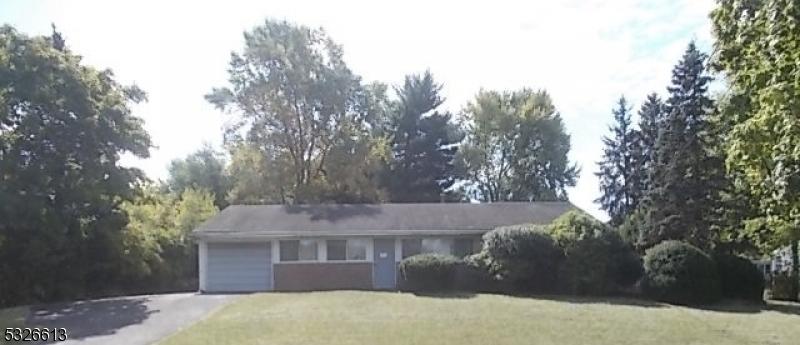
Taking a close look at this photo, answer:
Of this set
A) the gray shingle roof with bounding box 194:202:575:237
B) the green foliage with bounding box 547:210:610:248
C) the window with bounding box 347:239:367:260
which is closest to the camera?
the green foliage with bounding box 547:210:610:248

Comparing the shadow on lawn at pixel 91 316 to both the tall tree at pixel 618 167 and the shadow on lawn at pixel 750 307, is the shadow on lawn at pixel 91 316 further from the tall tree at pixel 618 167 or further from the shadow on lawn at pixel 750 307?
the tall tree at pixel 618 167

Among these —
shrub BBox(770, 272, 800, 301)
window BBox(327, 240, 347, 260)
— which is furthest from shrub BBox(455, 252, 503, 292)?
shrub BBox(770, 272, 800, 301)

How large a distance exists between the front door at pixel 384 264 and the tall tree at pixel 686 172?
9849 millimetres

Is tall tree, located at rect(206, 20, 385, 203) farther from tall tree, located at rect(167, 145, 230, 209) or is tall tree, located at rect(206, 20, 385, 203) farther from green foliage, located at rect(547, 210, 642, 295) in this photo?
green foliage, located at rect(547, 210, 642, 295)

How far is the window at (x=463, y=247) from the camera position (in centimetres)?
3072

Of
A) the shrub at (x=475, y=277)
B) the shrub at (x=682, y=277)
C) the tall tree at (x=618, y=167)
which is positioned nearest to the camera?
the shrub at (x=682, y=277)

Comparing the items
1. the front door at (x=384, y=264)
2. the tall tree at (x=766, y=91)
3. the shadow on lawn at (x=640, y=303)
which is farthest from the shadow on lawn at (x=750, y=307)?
the front door at (x=384, y=264)

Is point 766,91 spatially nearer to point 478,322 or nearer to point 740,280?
point 478,322

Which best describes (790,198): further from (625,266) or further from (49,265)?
(49,265)

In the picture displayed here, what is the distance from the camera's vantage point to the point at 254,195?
150 ft

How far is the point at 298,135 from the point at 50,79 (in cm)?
1998

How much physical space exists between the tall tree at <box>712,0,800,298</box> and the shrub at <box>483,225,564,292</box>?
1059cm

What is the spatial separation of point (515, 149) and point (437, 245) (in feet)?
82.9

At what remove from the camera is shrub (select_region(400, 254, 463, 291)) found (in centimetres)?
2753
